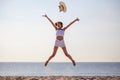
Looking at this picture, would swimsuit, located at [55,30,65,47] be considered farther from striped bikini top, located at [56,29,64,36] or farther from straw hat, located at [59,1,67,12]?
straw hat, located at [59,1,67,12]

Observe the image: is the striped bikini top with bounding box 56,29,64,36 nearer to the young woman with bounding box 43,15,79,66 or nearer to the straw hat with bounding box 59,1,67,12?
the young woman with bounding box 43,15,79,66

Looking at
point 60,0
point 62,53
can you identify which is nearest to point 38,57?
point 62,53

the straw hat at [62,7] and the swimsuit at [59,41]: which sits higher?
the straw hat at [62,7]

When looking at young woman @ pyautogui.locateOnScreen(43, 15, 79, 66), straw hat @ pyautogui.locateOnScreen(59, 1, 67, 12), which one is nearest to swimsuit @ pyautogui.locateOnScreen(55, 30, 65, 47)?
young woman @ pyautogui.locateOnScreen(43, 15, 79, 66)

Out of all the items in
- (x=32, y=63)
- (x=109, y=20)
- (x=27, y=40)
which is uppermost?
(x=109, y=20)

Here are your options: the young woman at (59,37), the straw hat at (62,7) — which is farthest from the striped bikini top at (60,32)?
the straw hat at (62,7)

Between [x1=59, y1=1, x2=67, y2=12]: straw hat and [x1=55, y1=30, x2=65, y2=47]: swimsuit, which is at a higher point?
[x1=59, y1=1, x2=67, y2=12]: straw hat

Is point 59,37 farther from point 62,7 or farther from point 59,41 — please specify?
point 62,7

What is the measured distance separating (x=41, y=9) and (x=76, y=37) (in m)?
0.91

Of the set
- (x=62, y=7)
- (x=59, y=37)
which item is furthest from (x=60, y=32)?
(x=62, y=7)

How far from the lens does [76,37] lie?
4.83m

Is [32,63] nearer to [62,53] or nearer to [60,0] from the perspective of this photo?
[62,53]

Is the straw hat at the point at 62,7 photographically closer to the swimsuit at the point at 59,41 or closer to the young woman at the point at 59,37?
the young woman at the point at 59,37

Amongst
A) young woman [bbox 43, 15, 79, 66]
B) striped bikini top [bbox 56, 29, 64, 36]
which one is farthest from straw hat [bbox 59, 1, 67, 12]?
striped bikini top [bbox 56, 29, 64, 36]
